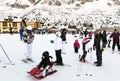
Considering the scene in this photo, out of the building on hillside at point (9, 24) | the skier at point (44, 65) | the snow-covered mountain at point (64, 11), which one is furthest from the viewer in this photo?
the snow-covered mountain at point (64, 11)

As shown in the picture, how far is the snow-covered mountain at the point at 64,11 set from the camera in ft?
320

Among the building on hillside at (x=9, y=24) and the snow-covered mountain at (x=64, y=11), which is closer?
the building on hillside at (x=9, y=24)

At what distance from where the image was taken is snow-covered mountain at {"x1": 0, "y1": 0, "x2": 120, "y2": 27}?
97500mm

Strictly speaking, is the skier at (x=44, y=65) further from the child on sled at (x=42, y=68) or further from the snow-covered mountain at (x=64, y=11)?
the snow-covered mountain at (x=64, y=11)

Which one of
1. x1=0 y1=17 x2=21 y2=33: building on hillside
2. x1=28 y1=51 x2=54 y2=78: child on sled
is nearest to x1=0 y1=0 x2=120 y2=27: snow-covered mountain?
x1=0 y1=17 x2=21 y2=33: building on hillside

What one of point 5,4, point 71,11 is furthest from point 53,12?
point 5,4

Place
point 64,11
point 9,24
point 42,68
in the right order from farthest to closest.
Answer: point 64,11
point 9,24
point 42,68

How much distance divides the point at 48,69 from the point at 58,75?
58 centimetres

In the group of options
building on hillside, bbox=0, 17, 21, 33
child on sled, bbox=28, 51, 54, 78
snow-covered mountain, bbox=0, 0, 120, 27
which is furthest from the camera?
snow-covered mountain, bbox=0, 0, 120, 27

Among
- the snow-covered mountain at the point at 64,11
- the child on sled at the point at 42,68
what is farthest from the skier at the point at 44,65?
the snow-covered mountain at the point at 64,11

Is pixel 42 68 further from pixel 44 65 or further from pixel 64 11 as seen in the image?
pixel 64 11

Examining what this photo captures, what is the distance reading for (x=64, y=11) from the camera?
10394 centimetres

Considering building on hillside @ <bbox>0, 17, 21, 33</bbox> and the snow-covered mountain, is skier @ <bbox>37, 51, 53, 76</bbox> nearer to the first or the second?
building on hillside @ <bbox>0, 17, 21, 33</bbox>

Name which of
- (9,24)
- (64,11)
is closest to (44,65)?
(9,24)
